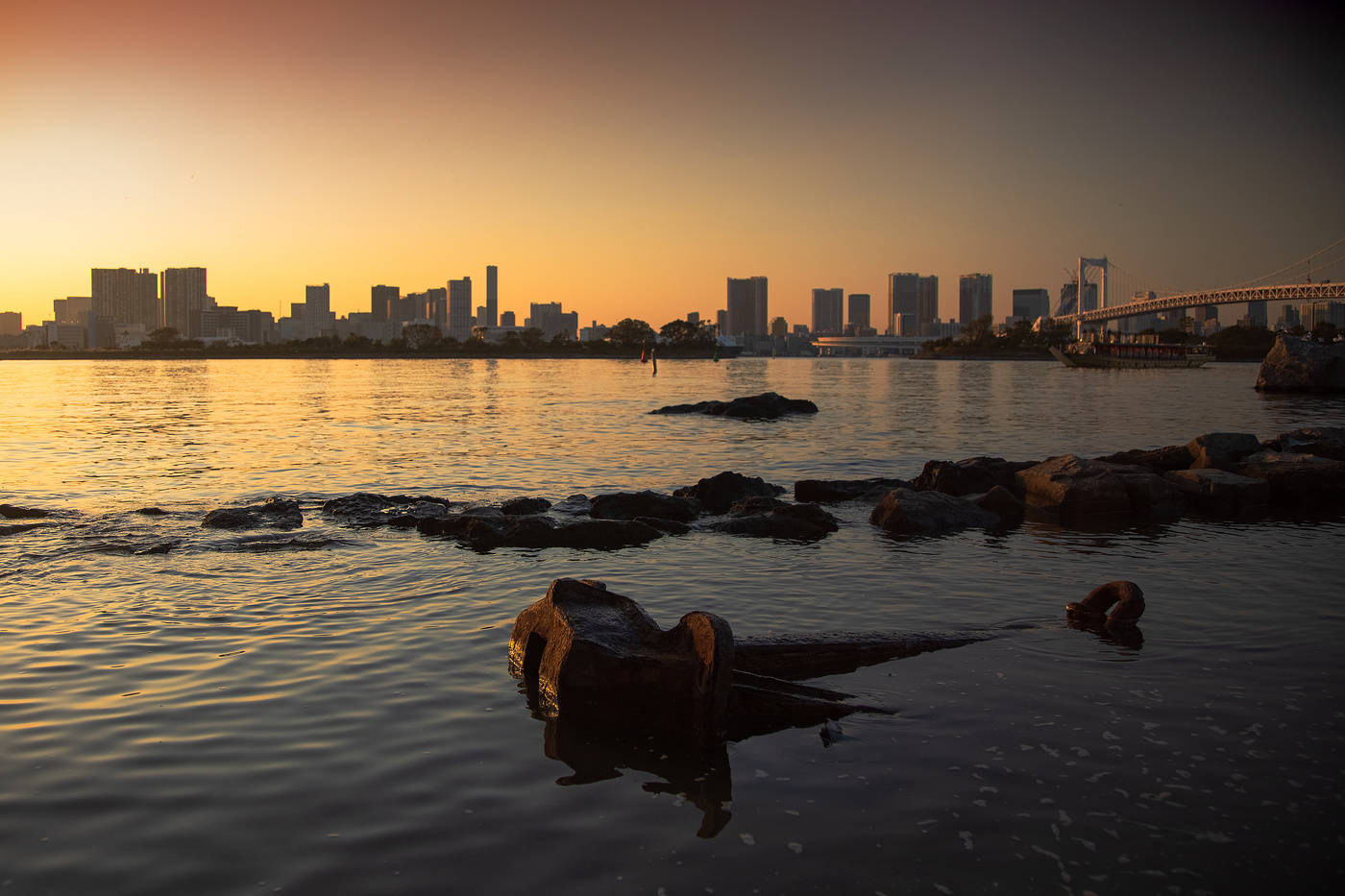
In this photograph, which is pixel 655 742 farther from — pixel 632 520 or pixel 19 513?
pixel 19 513

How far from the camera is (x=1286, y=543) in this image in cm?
1293

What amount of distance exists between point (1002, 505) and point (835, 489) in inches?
128

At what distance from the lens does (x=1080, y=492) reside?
15188 mm

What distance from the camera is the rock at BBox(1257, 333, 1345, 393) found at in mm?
64062

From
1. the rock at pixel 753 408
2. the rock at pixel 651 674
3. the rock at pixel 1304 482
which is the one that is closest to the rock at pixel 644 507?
the rock at pixel 651 674

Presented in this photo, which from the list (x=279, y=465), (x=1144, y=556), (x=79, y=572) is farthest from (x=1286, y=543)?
(x=279, y=465)

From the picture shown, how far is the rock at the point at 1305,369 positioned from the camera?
6406cm

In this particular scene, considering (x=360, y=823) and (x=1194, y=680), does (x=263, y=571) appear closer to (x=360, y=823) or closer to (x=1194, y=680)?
(x=360, y=823)

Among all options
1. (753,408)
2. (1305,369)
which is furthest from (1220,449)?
(1305,369)

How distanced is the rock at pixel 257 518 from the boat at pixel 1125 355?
450ft

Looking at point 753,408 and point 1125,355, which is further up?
point 1125,355

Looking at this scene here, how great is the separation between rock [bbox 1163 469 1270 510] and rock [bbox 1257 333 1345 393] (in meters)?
58.2

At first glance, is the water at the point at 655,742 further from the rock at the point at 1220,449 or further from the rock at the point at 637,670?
the rock at the point at 1220,449

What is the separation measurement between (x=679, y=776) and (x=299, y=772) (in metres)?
2.27
